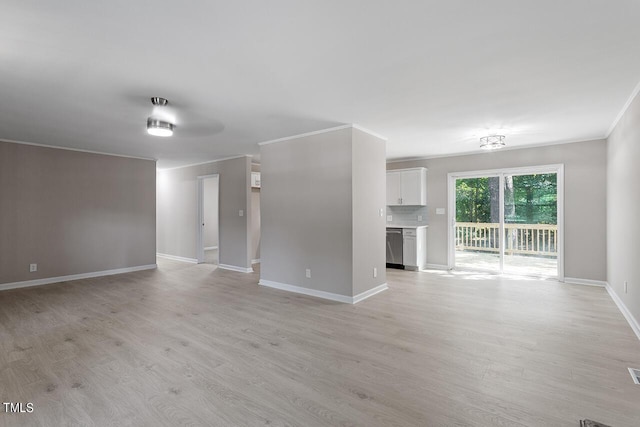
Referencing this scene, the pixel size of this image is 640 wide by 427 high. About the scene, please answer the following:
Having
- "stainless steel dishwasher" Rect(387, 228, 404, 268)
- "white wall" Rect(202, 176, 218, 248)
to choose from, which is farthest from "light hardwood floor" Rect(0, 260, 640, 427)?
"white wall" Rect(202, 176, 218, 248)

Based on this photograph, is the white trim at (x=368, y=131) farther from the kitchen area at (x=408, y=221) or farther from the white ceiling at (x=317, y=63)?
the kitchen area at (x=408, y=221)

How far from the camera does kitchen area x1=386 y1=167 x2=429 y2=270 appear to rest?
6.47 metres

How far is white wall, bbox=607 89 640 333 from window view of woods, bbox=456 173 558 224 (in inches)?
36.5

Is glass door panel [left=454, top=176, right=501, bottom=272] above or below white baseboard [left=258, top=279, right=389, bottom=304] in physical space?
above

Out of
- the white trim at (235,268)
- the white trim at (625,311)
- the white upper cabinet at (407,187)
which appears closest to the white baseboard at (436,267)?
the white upper cabinet at (407,187)

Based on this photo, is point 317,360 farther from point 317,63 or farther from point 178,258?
point 178,258

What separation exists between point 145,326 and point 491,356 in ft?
11.3

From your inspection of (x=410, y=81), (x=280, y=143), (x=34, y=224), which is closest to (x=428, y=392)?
(x=410, y=81)

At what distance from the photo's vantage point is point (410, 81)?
2.81 m

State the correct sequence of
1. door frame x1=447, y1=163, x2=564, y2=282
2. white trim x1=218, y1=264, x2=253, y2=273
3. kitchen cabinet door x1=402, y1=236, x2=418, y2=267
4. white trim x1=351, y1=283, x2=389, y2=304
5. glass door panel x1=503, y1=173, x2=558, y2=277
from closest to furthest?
white trim x1=351, y1=283, x2=389, y2=304, door frame x1=447, y1=163, x2=564, y2=282, glass door panel x1=503, y1=173, x2=558, y2=277, white trim x1=218, y1=264, x2=253, y2=273, kitchen cabinet door x1=402, y1=236, x2=418, y2=267

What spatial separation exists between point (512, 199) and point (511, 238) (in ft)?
2.46

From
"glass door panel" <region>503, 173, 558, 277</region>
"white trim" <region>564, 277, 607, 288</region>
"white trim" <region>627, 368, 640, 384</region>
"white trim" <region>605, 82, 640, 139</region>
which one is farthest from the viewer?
"glass door panel" <region>503, 173, 558, 277</region>

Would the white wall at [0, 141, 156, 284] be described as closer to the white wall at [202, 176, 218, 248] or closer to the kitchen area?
the white wall at [202, 176, 218, 248]

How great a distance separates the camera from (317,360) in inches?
102
